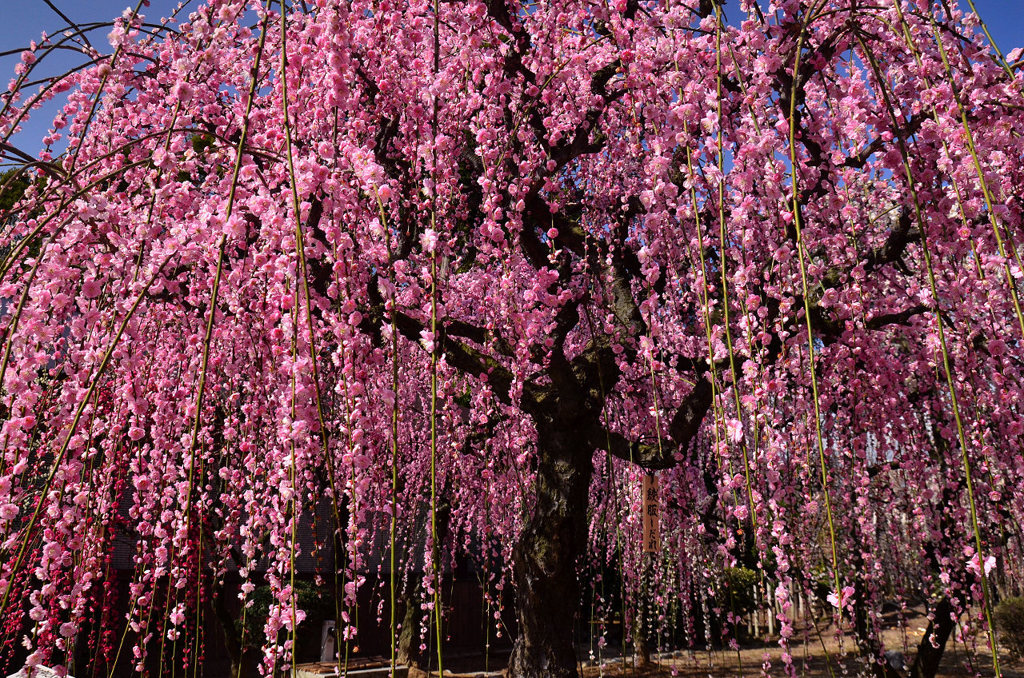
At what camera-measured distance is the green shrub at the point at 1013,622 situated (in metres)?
10.1

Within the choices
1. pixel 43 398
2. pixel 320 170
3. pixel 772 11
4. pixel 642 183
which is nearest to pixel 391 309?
pixel 320 170

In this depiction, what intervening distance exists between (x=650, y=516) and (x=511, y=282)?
241 centimetres

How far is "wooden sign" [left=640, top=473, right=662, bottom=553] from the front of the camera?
5.23 metres

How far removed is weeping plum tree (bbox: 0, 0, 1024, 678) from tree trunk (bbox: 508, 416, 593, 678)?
24 mm

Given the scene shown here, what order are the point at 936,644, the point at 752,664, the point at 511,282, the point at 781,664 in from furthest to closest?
the point at 781,664 → the point at 752,664 → the point at 936,644 → the point at 511,282

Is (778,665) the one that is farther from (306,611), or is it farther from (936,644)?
(306,611)

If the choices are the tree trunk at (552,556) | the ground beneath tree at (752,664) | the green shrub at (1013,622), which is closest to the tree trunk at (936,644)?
the ground beneath tree at (752,664)

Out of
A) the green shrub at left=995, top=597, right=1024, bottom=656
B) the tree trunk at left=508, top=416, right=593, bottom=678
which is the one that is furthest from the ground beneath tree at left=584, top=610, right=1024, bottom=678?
the tree trunk at left=508, top=416, right=593, bottom=678

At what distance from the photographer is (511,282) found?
3.94 meters

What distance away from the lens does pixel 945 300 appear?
146 inches

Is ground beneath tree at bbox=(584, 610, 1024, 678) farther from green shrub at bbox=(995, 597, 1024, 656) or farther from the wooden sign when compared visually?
the wooden sign

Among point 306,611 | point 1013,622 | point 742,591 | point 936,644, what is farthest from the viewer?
point 742,591

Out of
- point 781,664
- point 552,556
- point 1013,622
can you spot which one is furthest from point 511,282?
point 1013,622

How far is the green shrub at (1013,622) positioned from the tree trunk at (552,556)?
887 centimetres
